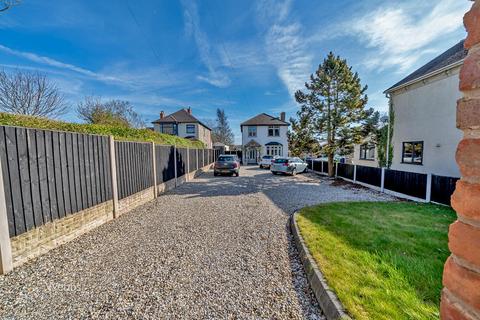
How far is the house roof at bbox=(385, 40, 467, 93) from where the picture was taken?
9173 mm

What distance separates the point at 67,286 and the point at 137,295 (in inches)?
43.3

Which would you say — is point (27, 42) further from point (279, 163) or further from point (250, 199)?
point (279, 163)

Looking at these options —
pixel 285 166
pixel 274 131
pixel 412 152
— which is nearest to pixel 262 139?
pixel 274 131

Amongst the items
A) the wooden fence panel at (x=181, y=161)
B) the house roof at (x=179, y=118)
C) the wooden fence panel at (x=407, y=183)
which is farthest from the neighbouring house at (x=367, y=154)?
the house roof at (x=179, y=118)

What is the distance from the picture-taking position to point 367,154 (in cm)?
1772

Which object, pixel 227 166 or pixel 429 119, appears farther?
pixel 227 166

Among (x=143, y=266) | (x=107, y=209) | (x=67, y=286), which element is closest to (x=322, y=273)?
(x=143, y=266)

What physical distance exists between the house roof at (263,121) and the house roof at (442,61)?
1865 centimetres

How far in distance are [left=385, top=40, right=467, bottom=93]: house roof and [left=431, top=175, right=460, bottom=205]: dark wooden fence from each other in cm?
564

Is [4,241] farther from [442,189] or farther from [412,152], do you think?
[412,152]

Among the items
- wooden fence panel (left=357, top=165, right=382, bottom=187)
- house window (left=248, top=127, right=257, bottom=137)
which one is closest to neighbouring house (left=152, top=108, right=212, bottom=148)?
house window (left=248, top=127, right=257, bottom=137)

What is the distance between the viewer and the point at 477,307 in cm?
75

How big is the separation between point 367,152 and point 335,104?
Result: 687 centimetres

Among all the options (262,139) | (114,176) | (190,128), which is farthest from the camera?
(190,128)
